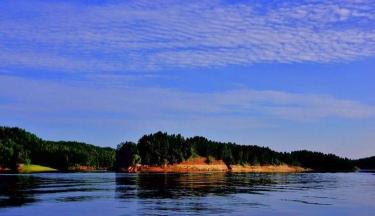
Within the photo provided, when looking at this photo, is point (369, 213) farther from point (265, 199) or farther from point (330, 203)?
point (265, 199)

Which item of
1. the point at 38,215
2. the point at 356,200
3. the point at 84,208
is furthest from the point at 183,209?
the point at 356,200

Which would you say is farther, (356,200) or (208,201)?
(356,200)

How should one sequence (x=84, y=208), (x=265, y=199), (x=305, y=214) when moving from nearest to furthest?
(x=305, y=214), (x=84, y=208), (x=265, y=199)

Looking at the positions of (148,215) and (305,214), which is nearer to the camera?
(148,215)

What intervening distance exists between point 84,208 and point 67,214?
6229 mm

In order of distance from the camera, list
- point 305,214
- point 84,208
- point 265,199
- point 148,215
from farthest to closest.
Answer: point 265,199 < point 84,208 < point 305,214 < point 148,215

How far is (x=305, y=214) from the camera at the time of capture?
57.7 metres

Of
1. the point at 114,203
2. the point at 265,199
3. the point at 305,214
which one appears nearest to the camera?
the point at 305,214

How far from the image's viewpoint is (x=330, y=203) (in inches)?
2813

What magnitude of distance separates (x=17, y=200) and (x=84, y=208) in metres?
12.0

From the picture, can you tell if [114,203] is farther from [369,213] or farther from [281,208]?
[369,213]

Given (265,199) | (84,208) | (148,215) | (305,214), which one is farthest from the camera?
(265,199)

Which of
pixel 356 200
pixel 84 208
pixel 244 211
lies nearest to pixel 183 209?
pixel 244 211

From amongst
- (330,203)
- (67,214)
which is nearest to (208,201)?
(330,203)
